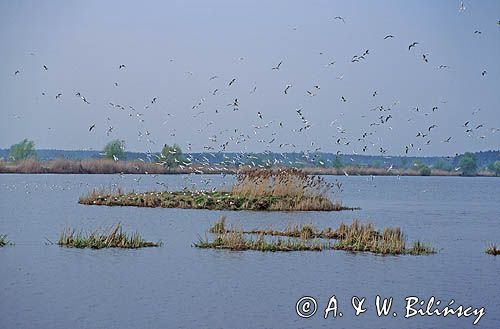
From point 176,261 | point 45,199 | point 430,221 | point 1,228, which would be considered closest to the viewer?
point 176,261

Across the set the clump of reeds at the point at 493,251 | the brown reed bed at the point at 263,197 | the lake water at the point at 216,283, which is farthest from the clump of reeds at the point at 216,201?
the clump of reeds at the point at 493,251

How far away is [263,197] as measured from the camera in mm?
46344

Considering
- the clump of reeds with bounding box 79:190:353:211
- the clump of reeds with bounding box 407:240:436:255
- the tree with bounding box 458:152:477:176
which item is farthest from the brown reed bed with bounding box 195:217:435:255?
the tree with bounding box 458:152:477:176

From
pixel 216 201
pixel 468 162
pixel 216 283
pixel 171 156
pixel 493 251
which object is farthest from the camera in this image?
pixel 468 162

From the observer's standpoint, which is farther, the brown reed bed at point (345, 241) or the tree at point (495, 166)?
the tree at point (495, 166)

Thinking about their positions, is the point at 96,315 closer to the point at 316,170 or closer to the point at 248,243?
the point at 248,243

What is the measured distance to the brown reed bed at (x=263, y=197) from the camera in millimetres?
45656

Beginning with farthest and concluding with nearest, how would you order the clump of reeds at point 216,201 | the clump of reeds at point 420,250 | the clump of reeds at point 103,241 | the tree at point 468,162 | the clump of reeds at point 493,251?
the tree at point 468,162
the clump of reeds at point 216,201
the clump of reeds at point 493,251
the clump of reeds at point 420,250
the clump of reeds at point 103,241

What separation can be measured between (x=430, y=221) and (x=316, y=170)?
5893 centimetres

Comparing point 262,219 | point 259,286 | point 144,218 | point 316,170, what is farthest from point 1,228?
point 316,170

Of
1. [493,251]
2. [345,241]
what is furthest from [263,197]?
[493,251]

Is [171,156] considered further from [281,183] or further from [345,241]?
[345,241]

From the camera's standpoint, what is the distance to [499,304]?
20.2m

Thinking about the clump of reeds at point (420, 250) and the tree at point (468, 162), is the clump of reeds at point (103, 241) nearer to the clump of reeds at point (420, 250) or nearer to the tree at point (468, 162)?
the clump of reeds at point (420, 250)
